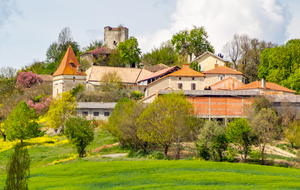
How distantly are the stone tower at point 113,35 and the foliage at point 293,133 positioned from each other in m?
65.4

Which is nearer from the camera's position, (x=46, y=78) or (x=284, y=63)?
(x=284, y=63)

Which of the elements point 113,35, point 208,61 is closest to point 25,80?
point 113,35

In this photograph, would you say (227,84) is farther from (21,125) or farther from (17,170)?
(17,170)

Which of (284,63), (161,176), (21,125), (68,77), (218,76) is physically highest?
(284,63)

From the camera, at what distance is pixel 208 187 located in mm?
22469

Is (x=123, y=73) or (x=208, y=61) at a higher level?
(x=208, y=61)

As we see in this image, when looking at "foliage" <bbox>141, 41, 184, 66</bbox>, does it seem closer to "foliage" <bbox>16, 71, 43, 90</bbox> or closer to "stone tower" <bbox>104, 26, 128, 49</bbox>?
"stone tower" <bbox>104, 26, 128, 49</bbox>

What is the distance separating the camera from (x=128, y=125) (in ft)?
115

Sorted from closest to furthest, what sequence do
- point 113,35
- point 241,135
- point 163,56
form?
point 241,135
point 163,56
point 113,35

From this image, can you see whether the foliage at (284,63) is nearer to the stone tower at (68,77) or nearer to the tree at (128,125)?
the tree at (128,125)

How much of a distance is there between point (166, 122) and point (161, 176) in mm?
8528

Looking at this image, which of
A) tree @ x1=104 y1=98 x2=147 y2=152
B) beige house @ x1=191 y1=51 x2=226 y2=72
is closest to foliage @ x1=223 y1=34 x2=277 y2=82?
beige house @ x1=191 y1=51 x2=226 y2=72

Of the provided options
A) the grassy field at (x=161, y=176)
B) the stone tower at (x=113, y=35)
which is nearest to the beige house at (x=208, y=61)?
the stone tower at (x=113, y=35)

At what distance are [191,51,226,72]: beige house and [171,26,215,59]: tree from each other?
8.27 m
